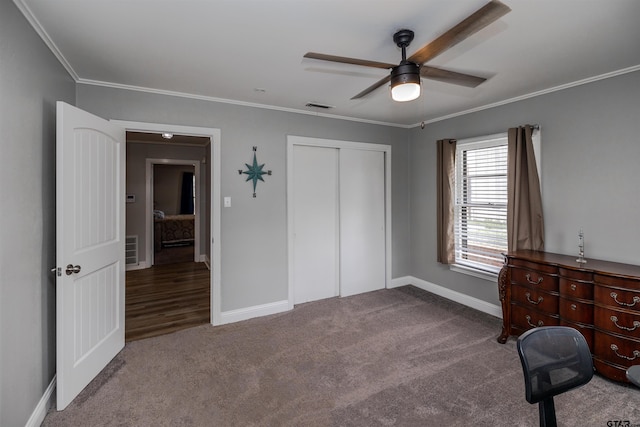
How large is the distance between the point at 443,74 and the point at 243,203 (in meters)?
2.43

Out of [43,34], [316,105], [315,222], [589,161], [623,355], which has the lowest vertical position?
[623,355]

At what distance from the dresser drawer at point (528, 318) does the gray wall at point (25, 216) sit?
371cm

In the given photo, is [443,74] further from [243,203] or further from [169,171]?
[169,171]

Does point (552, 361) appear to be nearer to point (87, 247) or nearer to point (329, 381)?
point (329, 381)

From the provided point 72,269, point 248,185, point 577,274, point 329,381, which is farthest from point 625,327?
point 72,269

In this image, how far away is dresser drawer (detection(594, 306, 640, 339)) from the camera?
2.18 m

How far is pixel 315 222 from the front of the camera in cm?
412

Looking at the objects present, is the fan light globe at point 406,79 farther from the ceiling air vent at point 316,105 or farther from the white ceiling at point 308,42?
the ceiling air vent at point 316,105

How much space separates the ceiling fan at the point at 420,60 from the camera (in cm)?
136

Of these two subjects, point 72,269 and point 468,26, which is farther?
point 72,269

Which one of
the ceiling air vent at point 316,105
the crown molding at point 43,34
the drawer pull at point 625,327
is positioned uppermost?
the ceiling air vent at point 316,105

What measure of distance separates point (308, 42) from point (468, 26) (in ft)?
3.70

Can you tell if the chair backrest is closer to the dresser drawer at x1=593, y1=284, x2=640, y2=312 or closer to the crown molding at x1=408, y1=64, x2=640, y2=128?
the dresser drawer at x1=593, y1=284, x2=640, y2=312

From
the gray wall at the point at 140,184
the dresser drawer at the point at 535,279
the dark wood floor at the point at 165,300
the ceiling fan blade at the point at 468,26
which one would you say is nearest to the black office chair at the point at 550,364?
the ceiling fan blade at the point at 468,26
